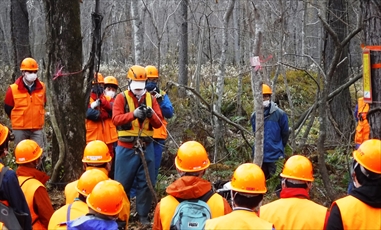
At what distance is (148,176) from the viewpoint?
6059mm

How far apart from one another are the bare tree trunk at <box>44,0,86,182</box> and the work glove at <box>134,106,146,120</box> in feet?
6.15

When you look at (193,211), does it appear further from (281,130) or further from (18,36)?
(18,36)

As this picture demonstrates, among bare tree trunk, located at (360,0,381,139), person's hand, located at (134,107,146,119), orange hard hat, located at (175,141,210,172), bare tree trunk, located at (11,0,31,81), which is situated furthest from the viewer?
bare tree trunk, located at (11,0,31,81)

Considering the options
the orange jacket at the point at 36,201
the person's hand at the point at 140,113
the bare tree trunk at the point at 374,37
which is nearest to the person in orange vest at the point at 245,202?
the bare tree trunk at the point at 374,37

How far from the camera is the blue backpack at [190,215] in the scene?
142 inches

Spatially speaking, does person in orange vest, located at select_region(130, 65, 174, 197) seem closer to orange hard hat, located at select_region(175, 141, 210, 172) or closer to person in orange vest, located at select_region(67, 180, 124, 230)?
orange hard hat, located at select_region(175, 141, 210, 172)

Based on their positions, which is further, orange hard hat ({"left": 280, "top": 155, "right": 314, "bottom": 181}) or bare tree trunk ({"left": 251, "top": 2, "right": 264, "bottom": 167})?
bare tree trunk ({"left": 251, "top": 2, "right": 264, "bottom": 167})

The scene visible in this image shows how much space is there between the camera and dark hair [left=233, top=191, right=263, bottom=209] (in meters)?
3.25

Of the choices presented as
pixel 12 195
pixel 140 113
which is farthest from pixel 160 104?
pixel 12 195

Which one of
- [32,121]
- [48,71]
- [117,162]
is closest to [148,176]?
[117,162]

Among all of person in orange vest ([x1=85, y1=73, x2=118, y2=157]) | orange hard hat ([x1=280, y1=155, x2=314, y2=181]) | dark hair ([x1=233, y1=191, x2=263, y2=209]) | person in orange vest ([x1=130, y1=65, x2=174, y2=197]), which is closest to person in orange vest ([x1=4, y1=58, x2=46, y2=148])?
person in orange vest ([x1=85, y1=73, x2=118, y2=157])

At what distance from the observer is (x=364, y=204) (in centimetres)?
315

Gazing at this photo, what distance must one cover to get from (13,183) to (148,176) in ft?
7.77

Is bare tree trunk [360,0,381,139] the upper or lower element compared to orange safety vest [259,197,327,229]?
upper
